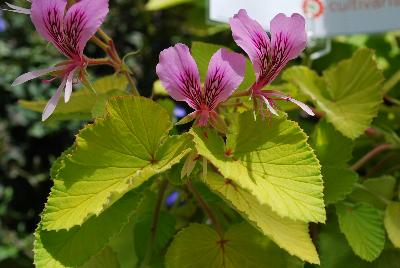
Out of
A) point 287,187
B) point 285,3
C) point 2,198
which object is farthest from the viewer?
point 2,198

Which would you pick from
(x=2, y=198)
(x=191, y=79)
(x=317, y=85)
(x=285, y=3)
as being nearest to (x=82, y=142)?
(x=191, y=79)

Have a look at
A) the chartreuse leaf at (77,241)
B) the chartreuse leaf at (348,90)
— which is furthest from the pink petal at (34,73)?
the chartreuse leaf at (348,90)

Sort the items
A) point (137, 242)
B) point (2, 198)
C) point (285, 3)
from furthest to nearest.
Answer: point (2, 198) < point (285, 3) < point (137, 242)

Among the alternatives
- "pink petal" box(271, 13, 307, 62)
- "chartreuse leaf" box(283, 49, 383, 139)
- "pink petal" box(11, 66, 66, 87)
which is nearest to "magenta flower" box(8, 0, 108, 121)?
"pink petal" box(11, 66, 66, 87)

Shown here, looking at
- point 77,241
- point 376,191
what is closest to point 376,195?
point 376,191

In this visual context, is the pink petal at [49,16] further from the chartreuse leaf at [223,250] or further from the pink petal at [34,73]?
the chartreuse leaf at [223,250]

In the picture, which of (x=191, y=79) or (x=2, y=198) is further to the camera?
(x=2, y=198)

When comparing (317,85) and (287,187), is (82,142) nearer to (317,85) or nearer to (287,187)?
(287,187)

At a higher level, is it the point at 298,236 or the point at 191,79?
the point at 191,79
